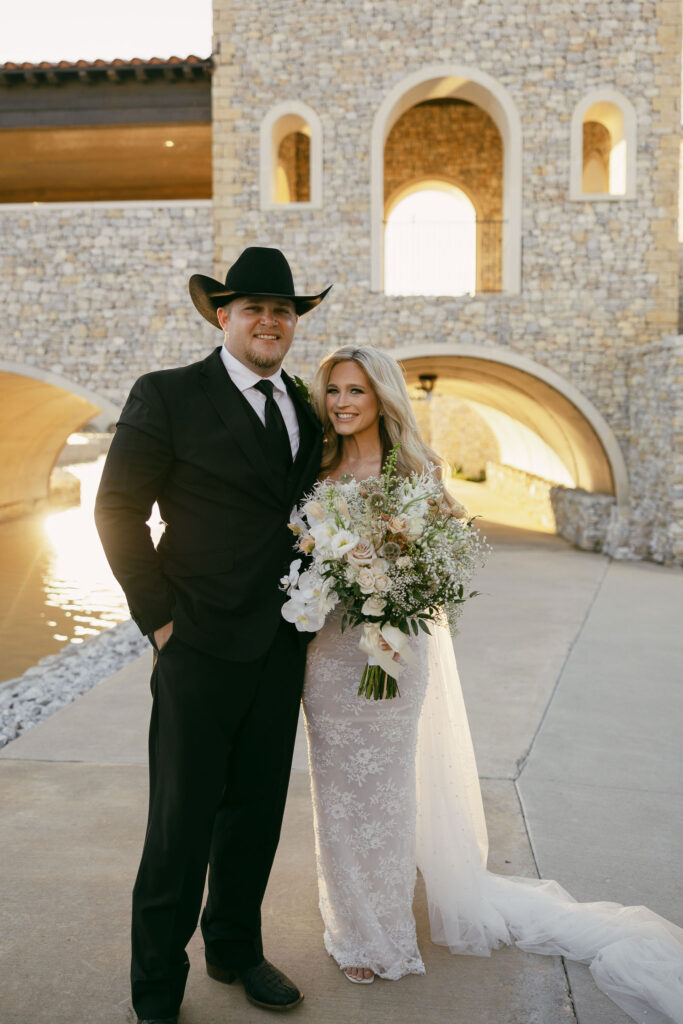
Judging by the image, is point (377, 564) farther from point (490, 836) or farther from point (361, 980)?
point (490, 836)

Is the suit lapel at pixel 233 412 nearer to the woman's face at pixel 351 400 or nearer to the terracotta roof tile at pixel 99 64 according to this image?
the woman's face at pixel 351 400

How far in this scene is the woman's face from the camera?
288cm

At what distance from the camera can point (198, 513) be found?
258 cm

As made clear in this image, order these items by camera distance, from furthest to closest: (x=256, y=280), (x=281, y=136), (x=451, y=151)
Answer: (x=451, y=151)
(x=281, y=136)
(x=256, y=280)

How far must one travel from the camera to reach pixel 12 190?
18.0 meters

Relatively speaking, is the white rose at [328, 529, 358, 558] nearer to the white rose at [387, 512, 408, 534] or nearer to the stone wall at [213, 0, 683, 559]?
the white rose at [387, 512, 408, 534]

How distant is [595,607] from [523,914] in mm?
6270

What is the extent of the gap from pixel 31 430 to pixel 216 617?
16.1 metres

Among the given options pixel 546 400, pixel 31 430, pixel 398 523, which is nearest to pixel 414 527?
pixel 398 523

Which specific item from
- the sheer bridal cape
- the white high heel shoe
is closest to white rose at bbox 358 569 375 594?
the sheer bridal cape

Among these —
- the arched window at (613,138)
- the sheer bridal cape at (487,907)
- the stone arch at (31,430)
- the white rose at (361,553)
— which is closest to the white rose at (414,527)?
the white rose at (361,553)

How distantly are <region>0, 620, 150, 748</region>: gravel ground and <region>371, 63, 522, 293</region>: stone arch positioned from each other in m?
6.45

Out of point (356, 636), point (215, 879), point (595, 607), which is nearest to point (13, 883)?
point (215, 879)

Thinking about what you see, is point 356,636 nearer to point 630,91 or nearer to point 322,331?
point 322,331
